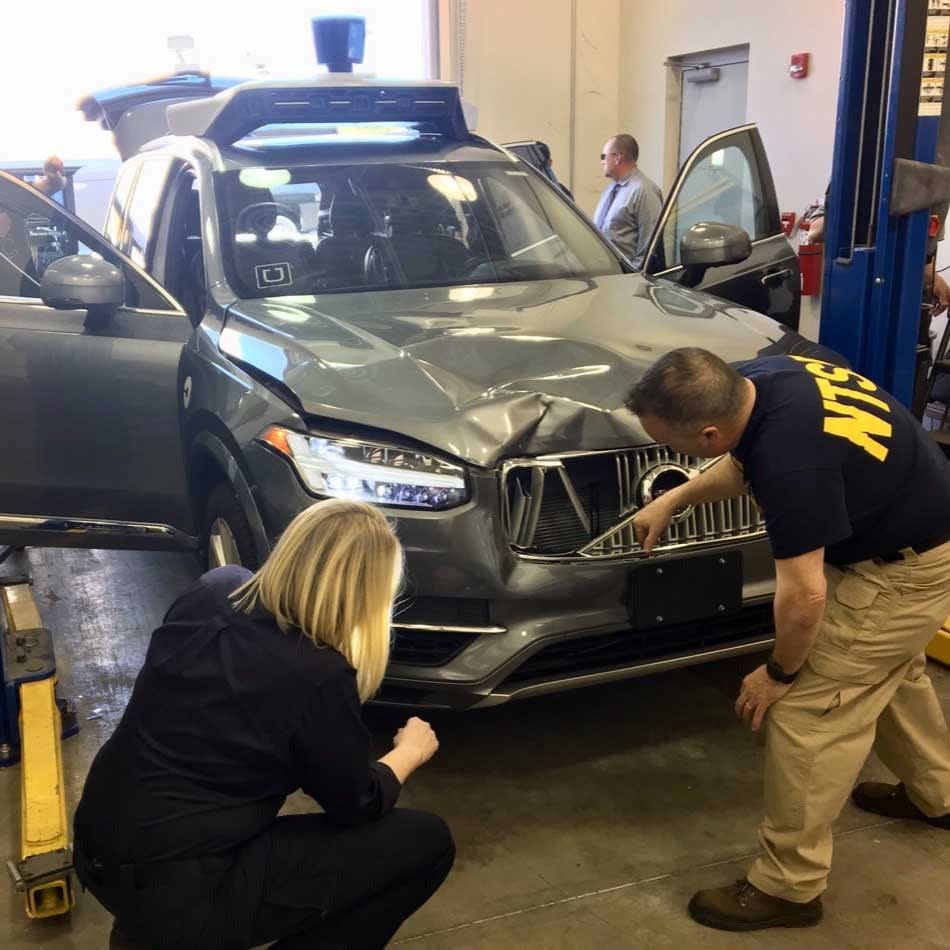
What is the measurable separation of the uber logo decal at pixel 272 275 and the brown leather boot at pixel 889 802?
2377 mm

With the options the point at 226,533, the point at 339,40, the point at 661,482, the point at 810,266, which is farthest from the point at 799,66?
the point at 226,533

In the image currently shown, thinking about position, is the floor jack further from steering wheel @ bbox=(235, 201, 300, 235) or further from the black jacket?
steering wheel @ bbox=(235, 201, 300, 235)

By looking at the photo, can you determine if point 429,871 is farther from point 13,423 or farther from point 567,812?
point 13,423

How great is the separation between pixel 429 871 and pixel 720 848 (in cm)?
104

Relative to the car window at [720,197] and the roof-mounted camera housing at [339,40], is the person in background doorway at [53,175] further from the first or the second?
the car window at [720,197]

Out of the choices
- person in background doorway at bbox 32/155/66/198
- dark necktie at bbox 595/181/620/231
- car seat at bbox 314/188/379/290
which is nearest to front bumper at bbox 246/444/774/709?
car seat at bbox 314/188/379/290

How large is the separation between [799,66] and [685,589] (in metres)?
6.93

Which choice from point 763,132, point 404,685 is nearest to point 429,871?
point 404,685

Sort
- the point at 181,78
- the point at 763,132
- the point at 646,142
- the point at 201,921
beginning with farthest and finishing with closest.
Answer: the point at 646,142 < the point at 763,132 < the point at 181,78 < the point at 201,921

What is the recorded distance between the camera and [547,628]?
280cm

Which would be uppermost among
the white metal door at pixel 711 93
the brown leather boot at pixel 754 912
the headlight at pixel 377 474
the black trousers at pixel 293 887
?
the white metal door at pixel 711 93

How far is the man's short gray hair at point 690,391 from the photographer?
2.20m

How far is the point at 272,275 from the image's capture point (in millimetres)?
3734

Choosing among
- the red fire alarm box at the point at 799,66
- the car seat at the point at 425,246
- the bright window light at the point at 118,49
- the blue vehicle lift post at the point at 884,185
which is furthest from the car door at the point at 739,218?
the bright window light at the point at 118,49
